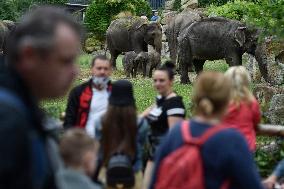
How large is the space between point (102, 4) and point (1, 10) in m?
6.43

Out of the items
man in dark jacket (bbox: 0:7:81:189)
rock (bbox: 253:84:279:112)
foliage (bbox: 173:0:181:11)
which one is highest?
man in dark jacket (bbox: 0:7:81:189)

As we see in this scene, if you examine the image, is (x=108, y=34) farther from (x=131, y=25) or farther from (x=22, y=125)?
(x=22, y=125)

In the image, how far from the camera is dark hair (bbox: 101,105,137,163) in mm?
5465

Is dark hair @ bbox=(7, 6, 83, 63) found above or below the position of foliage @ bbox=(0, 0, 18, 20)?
above

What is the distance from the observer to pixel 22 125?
2172 mm

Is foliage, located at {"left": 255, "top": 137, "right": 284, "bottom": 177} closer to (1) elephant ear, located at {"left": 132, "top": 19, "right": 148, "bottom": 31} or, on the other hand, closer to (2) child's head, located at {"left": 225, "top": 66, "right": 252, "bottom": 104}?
(2) child's head, located at {"left": 225, "top": 66, "right": 252, "bottom": 104}

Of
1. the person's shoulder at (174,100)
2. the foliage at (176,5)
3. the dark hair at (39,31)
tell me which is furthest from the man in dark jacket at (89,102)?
the foliage at (176,5)

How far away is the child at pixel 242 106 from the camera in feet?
17.9

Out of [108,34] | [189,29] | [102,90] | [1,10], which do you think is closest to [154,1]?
[1,10]

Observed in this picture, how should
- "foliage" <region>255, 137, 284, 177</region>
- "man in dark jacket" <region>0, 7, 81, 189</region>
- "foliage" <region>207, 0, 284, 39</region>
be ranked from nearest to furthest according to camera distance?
1. "man in dark jacket" <region>0, 7, 81, 189</region>
2. "foliage" <region>255, 137, 284, 177</region>
3. "foliage" <region>207, 0, 284, 39</region>

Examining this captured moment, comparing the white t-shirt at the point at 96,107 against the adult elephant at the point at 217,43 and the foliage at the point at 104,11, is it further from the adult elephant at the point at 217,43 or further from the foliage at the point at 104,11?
the foliage at the point at 104,11

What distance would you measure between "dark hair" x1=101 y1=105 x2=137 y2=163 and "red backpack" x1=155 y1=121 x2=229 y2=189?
68.5 inches

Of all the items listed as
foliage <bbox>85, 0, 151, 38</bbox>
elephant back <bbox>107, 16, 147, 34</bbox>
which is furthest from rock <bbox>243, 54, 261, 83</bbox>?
foliage <bbox>85, 0, 151, 38</bbox>

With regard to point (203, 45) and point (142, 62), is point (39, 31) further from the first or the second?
point (142, 62)
